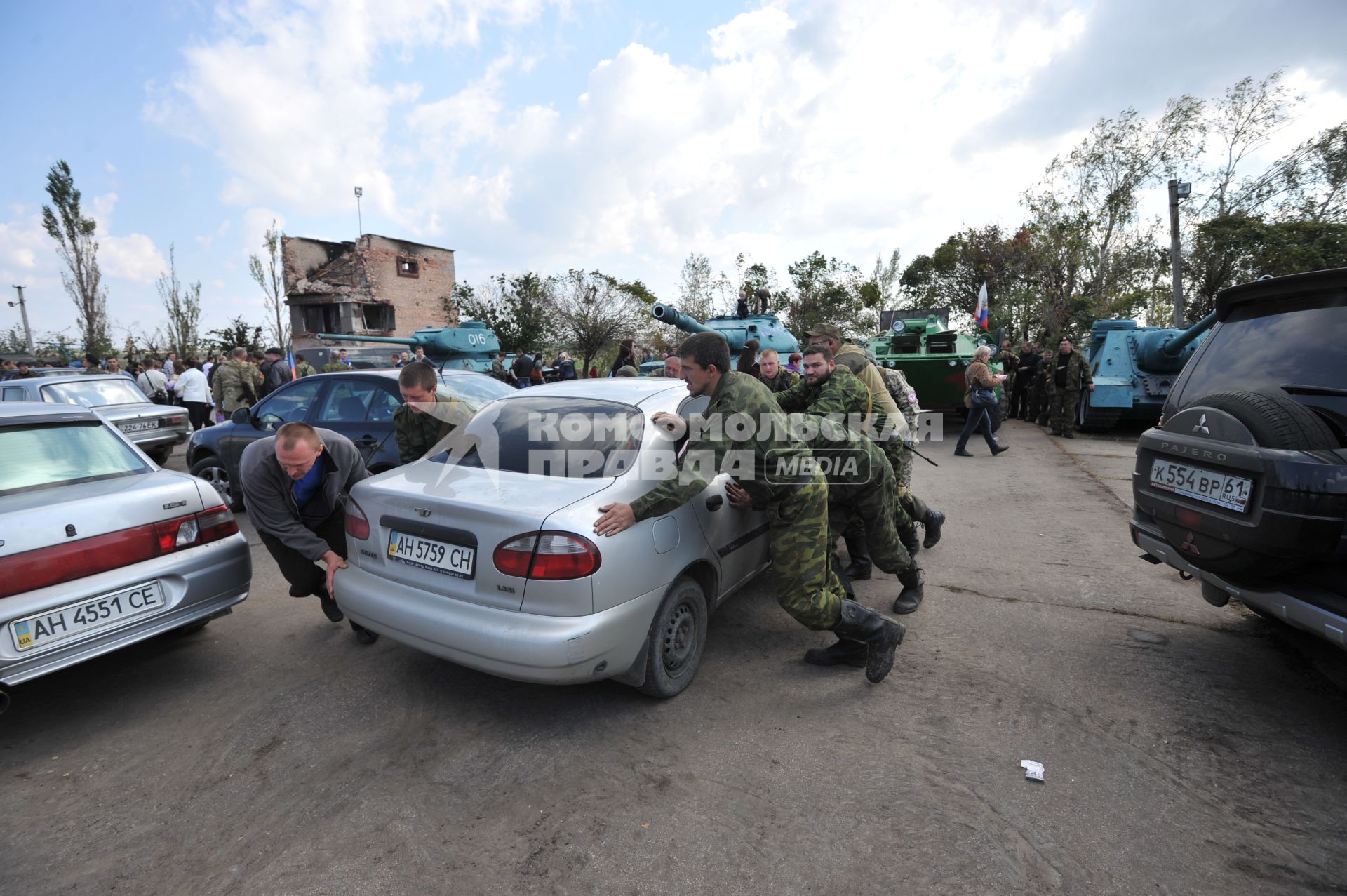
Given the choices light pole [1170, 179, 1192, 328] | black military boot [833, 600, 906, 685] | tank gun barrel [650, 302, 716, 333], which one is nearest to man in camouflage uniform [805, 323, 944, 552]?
black military boot [833, 600, 906, 685]

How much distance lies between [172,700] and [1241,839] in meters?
4.53

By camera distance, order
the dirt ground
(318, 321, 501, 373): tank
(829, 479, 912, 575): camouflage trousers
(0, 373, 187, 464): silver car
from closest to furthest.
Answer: the dirt ground < (829, 479, 912, 575): camouflage trousers < (0, 373, 187, 464): silver car < (318, 321, 501, 373): tank

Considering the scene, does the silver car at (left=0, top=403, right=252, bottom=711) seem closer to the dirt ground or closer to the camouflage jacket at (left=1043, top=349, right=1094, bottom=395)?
the dirt ground

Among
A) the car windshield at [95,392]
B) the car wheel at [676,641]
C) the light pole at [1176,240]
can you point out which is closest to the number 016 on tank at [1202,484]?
the car wheel at [676,641]

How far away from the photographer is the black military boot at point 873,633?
3125mm

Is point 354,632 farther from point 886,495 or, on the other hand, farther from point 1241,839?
point 1241,839

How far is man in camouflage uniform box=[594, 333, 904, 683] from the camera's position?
2.98m

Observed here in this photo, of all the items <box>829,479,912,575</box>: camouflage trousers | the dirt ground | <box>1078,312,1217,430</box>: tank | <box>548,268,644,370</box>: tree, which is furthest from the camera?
<box>548,268,644,370</box>: tree

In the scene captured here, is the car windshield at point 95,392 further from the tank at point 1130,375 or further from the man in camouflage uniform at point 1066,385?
the tank at point 1130,375

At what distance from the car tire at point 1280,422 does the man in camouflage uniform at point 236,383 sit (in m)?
12.5

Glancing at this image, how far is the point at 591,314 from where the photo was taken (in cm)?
2962

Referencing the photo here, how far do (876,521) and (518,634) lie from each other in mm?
2160

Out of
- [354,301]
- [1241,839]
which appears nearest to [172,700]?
[1241,839]

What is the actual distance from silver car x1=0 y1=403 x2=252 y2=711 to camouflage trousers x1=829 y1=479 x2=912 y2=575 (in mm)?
3342
